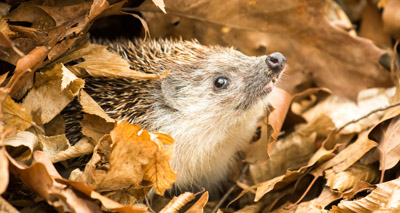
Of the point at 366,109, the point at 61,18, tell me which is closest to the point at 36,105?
the point at 61,18

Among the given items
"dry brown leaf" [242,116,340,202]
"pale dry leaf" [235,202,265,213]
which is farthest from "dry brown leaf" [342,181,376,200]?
"pale dry leaf" [235,202,265,213]

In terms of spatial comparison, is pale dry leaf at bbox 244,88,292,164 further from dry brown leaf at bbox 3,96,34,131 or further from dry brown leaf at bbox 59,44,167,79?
dry brown leaf at bbox 3,96,34,131

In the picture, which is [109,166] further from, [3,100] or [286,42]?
[286,42]

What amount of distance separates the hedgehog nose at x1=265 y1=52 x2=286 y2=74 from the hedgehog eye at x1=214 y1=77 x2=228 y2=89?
1.32 ft

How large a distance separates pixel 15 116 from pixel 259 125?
233cm

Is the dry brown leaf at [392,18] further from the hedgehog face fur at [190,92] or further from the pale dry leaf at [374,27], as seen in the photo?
the hedgehog face fur at [190,92]

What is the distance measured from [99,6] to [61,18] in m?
0.38

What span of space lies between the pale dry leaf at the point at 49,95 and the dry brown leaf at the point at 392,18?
10.7ft

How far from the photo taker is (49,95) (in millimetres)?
3246

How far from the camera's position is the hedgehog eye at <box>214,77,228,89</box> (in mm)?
3875

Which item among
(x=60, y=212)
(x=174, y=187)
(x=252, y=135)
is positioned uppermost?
(x=60, y=212)

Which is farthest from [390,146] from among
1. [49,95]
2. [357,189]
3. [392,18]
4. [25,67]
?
[25,67]

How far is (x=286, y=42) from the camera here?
15.1 feet

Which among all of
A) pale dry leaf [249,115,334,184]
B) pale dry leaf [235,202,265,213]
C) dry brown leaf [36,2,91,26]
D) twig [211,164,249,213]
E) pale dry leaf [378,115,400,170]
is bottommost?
twig [211,164,249,213]
